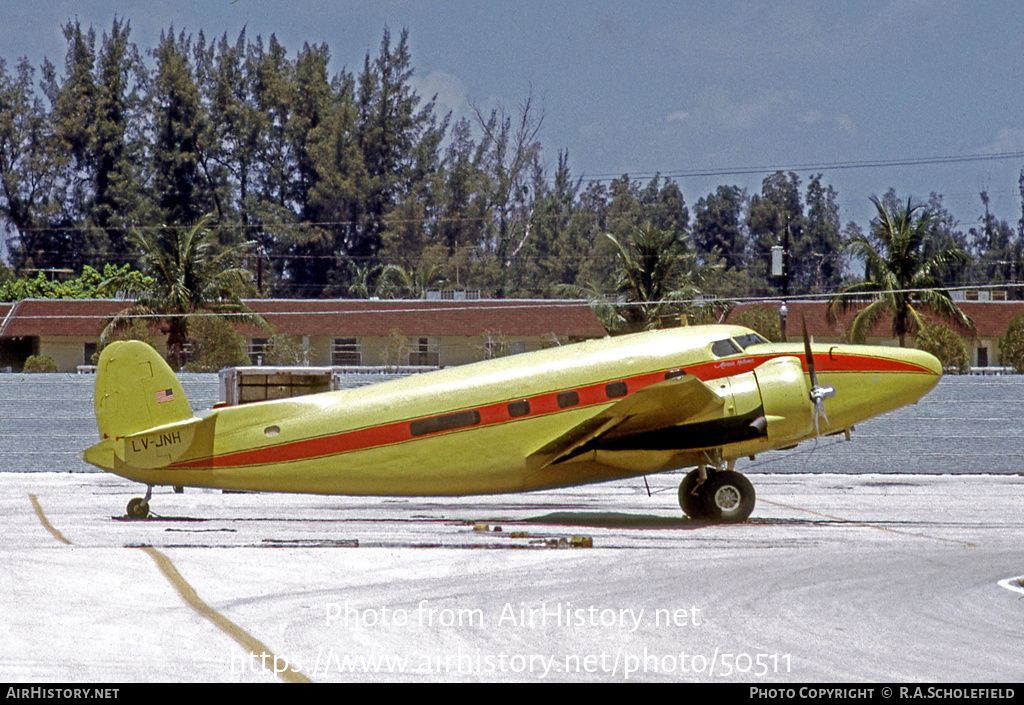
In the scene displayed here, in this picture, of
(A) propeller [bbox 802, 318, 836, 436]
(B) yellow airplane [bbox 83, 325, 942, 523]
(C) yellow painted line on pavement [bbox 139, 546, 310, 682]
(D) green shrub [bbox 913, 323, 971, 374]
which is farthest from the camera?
(D) green shrub [bbox 913, 323, 971, 374]

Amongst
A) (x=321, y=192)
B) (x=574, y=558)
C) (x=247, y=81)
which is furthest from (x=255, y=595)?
(x=247, y=81)

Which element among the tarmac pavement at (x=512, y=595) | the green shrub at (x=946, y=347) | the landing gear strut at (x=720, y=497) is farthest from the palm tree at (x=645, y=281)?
the landing gear strut at (x=720, y=497)

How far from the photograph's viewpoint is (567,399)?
780 inches

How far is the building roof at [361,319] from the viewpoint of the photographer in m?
51.7

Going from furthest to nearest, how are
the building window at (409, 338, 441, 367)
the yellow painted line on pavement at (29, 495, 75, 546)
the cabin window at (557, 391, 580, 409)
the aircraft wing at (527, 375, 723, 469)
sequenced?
the building window at (409, 338, 441, 367), the cabin window at (557, 391, 580, 409), the aircraft wing at (527, 375, 723, 469), the yellow painted line on pavement at (29, 495, 75, 546)

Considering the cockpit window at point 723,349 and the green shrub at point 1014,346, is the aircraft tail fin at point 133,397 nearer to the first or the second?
the cockpit window at point 723,349

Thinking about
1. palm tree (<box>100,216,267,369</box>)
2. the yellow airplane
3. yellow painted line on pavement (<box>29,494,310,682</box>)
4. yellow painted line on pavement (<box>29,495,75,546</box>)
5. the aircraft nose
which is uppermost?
palm tree (<box>100,216,267,369</box>)

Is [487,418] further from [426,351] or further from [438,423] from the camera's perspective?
[426,351]

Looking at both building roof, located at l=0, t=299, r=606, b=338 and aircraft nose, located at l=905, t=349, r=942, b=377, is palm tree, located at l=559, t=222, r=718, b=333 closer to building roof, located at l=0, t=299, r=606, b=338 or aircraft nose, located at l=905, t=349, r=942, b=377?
building roof, located at l=0, t=299, r=606, b=338

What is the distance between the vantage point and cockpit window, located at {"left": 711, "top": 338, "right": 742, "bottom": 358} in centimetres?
2003

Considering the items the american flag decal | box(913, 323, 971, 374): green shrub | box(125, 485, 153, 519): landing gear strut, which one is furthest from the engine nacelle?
box(913, 323, 971, 374): green shrub

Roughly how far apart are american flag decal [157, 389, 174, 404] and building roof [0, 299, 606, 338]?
30.7 meters

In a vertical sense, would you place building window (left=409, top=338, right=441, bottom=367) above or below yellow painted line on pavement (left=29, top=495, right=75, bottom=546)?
above

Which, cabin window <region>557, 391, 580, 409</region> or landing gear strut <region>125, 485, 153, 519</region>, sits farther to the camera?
landing gear strut <region>125, 485, 153, 519</region>
